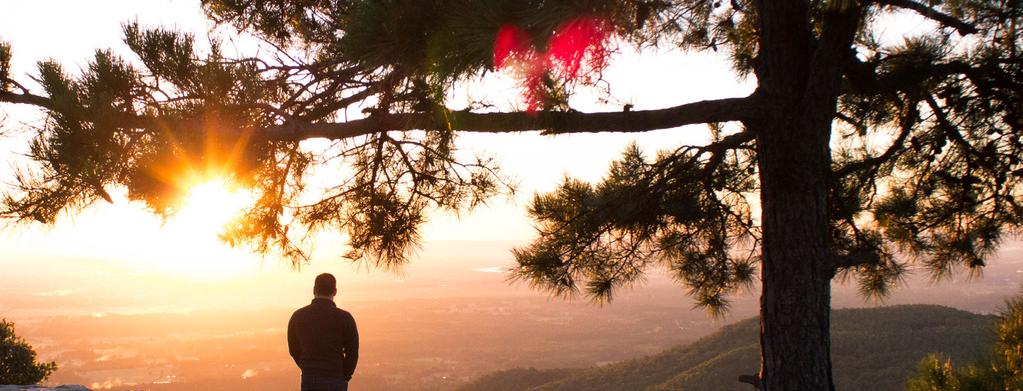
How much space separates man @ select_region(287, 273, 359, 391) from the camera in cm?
385

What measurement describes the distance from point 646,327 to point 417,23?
96564 mm

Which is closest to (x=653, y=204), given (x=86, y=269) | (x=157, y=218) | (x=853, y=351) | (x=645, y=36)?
(x=645, y=36)

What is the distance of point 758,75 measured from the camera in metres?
3.59

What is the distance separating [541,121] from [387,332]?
312 feet

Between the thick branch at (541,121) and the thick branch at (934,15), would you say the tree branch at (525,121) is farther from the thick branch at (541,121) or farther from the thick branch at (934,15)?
the thick branch at (934,15)

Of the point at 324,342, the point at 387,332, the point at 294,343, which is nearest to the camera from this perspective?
the point at 324,342

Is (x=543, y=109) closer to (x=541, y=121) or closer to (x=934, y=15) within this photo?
(x=541, y=121)

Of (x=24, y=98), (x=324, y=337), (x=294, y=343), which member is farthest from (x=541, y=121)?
(x=24, y=98)

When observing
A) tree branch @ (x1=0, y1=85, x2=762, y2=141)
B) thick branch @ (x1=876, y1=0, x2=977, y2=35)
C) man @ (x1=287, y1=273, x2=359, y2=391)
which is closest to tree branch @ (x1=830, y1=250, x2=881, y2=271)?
tree branch @ (x1=0, y1=85, x2=762, y2=141)

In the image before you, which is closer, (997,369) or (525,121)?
(525,121)

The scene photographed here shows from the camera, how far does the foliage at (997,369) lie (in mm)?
5055

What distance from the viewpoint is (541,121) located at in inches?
121

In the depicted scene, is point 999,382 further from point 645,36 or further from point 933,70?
point 645,36

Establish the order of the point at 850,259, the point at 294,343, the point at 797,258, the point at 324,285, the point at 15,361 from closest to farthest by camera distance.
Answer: the point at 797,258 < the point at 850,259 < the point at 324,285 < the point at 294,343 < the point at 15,361
